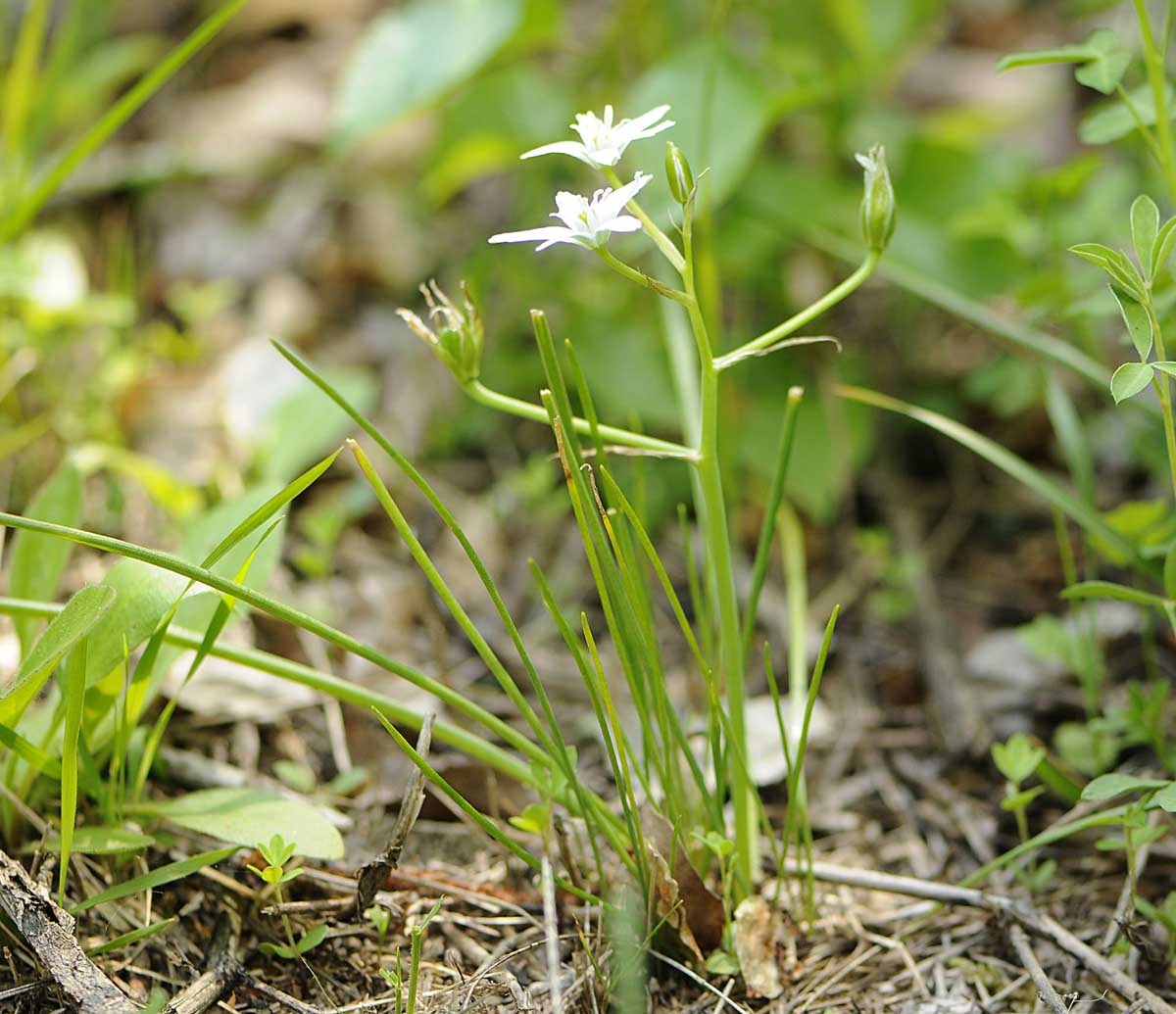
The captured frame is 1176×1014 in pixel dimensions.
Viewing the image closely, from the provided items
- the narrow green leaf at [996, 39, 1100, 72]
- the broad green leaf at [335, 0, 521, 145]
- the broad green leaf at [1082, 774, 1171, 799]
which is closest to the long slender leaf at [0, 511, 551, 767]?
the broad green leaf at [1082, 774, 1171, 799]

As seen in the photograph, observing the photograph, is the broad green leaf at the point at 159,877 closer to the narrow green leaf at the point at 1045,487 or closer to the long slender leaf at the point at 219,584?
the long slender leaf at the point at 219,584

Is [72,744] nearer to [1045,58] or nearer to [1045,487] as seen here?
[1045,487]

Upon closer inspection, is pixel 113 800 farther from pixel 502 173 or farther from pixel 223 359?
pixel 502 173

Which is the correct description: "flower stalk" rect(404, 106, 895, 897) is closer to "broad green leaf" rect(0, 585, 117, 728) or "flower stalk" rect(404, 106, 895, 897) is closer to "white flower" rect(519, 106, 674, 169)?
"white flower" rect(519, 106, 674, 169)

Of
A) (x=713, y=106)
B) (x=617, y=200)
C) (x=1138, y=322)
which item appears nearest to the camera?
(x=617, y=200)

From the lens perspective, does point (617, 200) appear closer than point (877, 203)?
Yes

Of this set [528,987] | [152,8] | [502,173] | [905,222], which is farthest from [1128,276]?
[152,8]

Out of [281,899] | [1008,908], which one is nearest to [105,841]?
[281,899]
